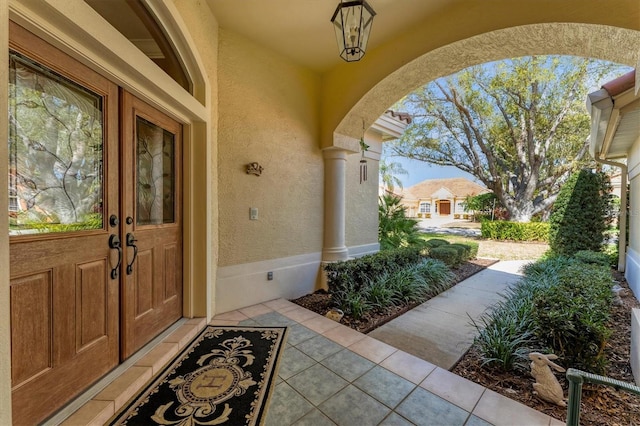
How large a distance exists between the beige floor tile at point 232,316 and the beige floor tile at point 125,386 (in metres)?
1.18

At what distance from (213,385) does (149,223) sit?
160cm

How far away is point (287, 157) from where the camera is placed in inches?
165

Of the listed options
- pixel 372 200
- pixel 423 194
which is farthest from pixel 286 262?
pixel 423 194

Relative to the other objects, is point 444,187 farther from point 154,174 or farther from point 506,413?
point 154,174

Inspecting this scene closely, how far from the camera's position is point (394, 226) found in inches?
287

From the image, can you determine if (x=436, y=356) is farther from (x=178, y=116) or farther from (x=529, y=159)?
(x=529, y=159)

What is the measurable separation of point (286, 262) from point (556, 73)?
12.8 m

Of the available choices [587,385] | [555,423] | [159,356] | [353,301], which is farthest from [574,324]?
[159,356]

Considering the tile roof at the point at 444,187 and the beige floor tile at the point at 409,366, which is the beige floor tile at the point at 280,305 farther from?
the tile roof at the point at 444,187

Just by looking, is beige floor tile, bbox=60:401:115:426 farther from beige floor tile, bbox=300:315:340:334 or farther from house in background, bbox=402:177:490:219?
house in background, bbox=402:177:490:219

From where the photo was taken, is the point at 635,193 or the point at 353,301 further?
the point at 635,193

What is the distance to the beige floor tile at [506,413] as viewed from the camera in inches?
67.9

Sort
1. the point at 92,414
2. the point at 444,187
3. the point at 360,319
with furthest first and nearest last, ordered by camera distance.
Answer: the point at 444,187 < the point at 360,319 < the point at 92,414

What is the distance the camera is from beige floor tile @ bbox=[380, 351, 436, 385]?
221cm
